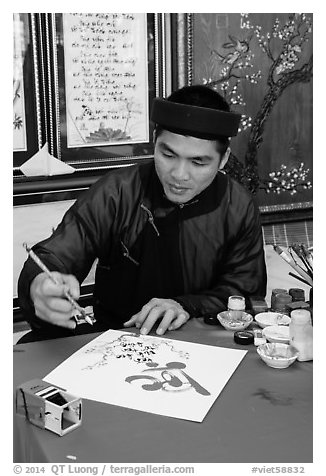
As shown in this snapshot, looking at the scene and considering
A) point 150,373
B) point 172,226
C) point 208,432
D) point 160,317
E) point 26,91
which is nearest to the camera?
point 208,432

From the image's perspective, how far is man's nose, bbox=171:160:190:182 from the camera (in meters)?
1.94

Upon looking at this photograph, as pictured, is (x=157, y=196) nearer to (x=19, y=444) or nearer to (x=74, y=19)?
(x=19, y=444)

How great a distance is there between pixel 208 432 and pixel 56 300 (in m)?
0.52

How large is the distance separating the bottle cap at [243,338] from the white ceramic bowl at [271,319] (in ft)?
0.28

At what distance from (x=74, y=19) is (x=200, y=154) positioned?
213 cm

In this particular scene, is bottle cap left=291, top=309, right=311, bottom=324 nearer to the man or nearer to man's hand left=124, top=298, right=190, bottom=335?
man's hand left=124, top=298, right=190, bottom=335

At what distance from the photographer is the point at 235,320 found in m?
1.65

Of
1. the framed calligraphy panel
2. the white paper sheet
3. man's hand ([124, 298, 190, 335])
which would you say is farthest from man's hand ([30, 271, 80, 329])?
the framed calligraphy panel

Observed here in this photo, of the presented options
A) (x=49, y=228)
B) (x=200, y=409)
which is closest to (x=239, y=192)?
(x=200, y=409)

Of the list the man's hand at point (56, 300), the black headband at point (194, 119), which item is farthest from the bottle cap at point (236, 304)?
the black headband at point (194, 119)

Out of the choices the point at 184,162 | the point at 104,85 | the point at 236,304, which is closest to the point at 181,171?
the point at 184,162

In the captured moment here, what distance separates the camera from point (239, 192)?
220 centimetres

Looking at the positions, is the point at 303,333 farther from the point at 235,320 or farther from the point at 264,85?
the point at 264,85

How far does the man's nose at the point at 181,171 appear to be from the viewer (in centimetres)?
194
